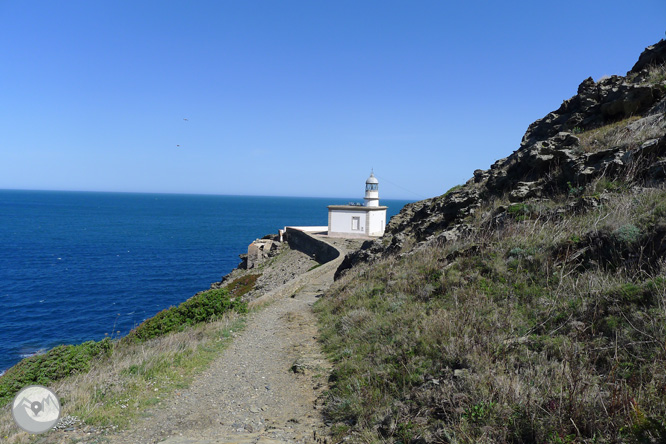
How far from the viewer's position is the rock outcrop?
8.95 m

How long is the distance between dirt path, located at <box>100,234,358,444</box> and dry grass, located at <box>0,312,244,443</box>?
0.31 meters

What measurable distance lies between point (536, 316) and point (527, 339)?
62 centimetres

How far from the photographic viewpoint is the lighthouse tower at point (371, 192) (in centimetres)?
4403

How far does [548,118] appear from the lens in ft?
50.3

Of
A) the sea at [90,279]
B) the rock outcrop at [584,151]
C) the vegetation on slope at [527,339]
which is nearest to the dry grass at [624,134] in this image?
the rock outcrop at [584,151]

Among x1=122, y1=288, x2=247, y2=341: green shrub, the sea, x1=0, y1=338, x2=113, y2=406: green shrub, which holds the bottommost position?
the sea

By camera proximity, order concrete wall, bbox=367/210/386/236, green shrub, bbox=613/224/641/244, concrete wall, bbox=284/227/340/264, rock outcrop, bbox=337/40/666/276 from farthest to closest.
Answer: concrete wall, bbox=367/210/386/236, concrete wall, bbox=284/227/340/264, rock outcrop, bbox=337/40/666/276, green shrub, bbox=613/224/641/244

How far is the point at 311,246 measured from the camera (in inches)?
1549

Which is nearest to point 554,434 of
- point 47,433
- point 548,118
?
point 47,433

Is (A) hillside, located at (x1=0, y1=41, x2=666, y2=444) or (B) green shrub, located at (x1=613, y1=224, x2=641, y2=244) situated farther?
(B) green shrub, located at (x1=613, y1=224, x2=641, y2=244)

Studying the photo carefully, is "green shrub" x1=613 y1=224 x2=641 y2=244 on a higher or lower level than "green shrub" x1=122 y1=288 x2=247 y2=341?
higher

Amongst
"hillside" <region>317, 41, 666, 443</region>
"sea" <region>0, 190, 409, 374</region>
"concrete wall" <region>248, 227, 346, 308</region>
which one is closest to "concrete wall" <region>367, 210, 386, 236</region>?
"concrete wall" <region>248, 227, 346, 308</region>

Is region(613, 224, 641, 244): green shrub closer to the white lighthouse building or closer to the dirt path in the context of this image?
the dirt path

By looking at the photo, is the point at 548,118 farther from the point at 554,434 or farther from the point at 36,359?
the point at 36,359
